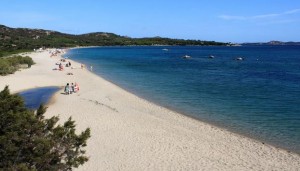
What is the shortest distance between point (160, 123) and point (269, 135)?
6.70 meters

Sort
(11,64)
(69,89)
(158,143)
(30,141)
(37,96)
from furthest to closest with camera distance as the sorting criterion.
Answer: (11,64) < (69,89) < (37,96) < (158,143) < (30,141)

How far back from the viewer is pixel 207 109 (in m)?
29.5

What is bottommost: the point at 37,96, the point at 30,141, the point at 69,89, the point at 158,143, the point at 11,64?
the point at 37,96

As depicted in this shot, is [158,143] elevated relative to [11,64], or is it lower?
lower

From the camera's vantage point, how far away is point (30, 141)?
11.1 m

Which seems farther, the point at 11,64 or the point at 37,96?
the point at 11,64

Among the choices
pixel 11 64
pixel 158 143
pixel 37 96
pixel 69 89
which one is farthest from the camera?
pixel 11 64

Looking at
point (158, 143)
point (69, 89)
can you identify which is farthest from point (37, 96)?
point (158, 143)

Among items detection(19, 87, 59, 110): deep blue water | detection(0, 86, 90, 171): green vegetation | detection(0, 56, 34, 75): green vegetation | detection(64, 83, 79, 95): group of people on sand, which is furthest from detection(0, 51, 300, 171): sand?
detection(0, 56, 34, 75): green vegetation

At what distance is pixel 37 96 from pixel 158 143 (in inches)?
725

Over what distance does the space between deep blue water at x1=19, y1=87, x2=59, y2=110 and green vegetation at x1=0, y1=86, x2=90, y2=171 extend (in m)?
17.5

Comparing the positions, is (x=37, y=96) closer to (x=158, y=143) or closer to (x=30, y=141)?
(x=158, y=143)

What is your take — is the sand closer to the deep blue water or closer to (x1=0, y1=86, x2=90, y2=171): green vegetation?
the deep blue water

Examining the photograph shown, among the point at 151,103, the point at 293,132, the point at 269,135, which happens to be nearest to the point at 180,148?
the point at 269,135
